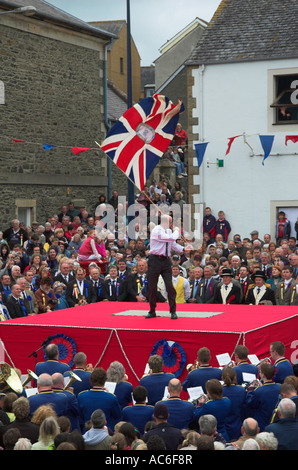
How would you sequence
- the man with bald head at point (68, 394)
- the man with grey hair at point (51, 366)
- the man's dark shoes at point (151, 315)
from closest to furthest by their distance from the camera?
the man with bald head at point (68, 394)
the man with grey hair at point (51, 366)
the man's dark shoes at point (151, 315)

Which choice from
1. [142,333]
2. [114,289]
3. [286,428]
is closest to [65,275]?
[114,289]

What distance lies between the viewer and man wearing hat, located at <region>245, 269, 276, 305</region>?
16.0 m

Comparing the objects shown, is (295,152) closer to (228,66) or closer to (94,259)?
(228,66)

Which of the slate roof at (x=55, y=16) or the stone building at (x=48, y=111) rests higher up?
the slate roof at (x=55, y=16)

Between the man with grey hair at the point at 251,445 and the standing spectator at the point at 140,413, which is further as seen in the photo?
the standing spectator at the point at 140,413

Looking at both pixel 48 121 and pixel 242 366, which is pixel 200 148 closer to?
pixel 48 121

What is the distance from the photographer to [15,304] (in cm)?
1497

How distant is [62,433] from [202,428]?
1.33 m

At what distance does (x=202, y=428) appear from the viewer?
303 inches

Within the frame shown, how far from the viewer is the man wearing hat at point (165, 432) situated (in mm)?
7898

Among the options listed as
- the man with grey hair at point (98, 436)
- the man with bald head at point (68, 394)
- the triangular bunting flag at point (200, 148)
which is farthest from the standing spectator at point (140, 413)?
the triangular bunting flag at point (200, 148)

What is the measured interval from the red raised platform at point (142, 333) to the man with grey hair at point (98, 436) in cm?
440

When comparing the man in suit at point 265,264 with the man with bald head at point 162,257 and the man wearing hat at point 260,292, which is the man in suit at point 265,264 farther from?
the man with bald head at point 162,257
